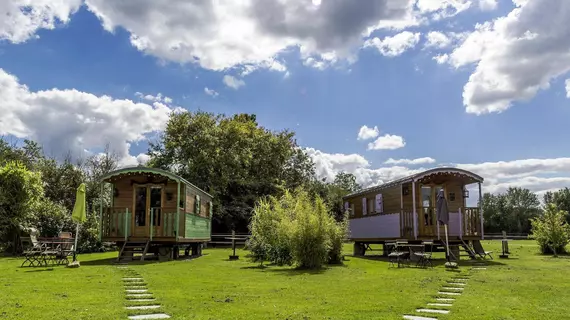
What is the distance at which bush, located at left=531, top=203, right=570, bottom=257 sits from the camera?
65.4 feet

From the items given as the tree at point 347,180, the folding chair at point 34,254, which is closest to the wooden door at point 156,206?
the folding chair at point 34,254

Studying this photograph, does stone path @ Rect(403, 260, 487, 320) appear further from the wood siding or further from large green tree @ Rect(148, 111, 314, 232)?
Answer: large green tree @ Rect(148, 111, 314, 232)

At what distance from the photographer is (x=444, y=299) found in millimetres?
7688

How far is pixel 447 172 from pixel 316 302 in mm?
11681

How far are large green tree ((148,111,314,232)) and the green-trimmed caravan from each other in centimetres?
1207

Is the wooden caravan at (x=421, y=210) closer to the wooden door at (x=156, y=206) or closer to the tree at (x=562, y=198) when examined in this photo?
the wooden door at (x=156, y=206)

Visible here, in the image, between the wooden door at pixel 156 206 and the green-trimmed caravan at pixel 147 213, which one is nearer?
the green-trimmed caravan at pixel 147 213

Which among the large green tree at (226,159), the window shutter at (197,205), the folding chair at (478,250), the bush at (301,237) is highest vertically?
the large green tree at (226,159)

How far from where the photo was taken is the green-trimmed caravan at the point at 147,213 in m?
16.6

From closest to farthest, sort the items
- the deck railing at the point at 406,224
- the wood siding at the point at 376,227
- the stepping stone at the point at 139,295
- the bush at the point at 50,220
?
the stepping stone at the point at 139,295, the deck railing at the point at 406,224, the wood siding at the point at 376,227, the bush at the point at 50,220

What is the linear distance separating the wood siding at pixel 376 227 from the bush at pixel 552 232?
22.5 feet

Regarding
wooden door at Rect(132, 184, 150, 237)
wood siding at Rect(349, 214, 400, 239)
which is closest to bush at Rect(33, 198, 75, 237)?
wooden door at Rect(132, 184, 150, 237)

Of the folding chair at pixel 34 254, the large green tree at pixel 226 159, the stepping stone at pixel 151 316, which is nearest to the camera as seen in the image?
the stepping stone at pixel 151 316

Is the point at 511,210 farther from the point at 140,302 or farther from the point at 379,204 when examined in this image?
the point at 140,302
